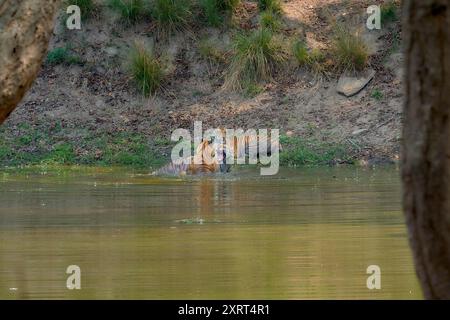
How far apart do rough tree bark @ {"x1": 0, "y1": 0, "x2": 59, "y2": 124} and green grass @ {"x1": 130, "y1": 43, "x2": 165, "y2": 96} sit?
53.3 ft

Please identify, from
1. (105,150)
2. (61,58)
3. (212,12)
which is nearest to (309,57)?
(212,12)

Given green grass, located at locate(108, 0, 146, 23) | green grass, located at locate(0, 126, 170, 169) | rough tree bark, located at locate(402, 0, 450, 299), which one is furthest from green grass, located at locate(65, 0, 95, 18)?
rough tree bark, located at locate(402, 0, 450, 299)

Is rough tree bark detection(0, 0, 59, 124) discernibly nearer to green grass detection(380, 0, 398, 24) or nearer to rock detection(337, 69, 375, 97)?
rock detection(337, 69, 375, 97)

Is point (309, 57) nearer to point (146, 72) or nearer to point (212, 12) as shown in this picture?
point (212, 12)

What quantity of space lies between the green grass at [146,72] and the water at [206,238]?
197 inches

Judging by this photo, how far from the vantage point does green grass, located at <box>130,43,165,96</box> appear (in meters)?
21.9

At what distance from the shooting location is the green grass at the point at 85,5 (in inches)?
910

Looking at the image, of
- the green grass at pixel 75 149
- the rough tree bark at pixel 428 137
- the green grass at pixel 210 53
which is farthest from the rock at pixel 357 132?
the rough tree bark at pixel 428 137

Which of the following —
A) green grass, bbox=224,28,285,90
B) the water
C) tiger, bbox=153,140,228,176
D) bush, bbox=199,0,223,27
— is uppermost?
bush, bbox=199,0,223,27

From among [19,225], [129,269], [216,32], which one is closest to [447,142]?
[129,269]

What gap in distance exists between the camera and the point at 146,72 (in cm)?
2191

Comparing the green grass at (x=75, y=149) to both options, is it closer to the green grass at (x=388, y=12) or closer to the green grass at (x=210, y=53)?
the green grass at (x=210, y=53)

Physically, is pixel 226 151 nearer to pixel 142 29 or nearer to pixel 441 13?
pixel 142 29

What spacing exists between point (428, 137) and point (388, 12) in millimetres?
18814
